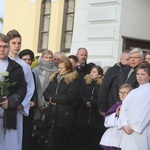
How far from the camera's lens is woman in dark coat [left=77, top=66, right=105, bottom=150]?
8.47 meters

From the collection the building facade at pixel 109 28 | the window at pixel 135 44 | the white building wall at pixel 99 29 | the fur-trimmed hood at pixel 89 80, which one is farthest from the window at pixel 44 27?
the fur-trimmed hood at pixel 89 80

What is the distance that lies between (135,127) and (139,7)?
4718mm

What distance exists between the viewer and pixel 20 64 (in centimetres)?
677

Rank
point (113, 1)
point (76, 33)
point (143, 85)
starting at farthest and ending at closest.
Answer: point (76, 33) < point (113, 1) < point (143, 85)

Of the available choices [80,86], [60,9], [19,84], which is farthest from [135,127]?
[60,9]

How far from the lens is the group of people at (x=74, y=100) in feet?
20.8

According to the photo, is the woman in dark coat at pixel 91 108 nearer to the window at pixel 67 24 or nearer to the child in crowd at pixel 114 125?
the child in crowd at pixel 114 125

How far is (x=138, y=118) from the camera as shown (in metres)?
6.43

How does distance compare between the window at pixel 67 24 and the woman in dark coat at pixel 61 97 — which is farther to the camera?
the window at pixel 67 24

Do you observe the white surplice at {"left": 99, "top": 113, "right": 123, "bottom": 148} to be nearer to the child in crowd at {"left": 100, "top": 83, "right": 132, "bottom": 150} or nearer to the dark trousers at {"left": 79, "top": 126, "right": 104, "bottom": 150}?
the child in crowd at {"left": 100, "top": 83, "right": 132, "bottom": 150}

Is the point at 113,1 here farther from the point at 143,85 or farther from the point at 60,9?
the point at 60,9

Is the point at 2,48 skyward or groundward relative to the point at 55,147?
skyward

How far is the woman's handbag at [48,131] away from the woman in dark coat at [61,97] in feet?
0.06

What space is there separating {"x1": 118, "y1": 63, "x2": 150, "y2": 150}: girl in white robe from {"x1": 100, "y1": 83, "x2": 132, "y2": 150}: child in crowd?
32cm
